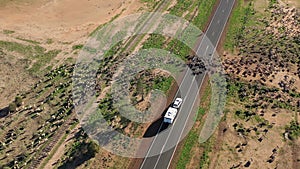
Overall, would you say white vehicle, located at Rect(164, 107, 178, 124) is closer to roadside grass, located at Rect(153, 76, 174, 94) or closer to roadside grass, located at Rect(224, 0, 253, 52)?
roadside grass, located at Rect(153, 76, 174, 94)

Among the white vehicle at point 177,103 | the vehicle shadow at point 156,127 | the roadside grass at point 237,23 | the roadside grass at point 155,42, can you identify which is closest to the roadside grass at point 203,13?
the roadside grass at point 237,23

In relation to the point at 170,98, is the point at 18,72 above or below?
below

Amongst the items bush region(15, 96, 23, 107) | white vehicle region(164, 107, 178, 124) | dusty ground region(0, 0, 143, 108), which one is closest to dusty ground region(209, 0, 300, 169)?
white vehicle region(164, 107, 178, 124)

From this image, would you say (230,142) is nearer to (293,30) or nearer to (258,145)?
(258,145)

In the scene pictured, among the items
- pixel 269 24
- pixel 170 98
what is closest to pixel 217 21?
pixel 269 24

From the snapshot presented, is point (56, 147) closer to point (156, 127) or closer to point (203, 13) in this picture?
point (156, 127)
